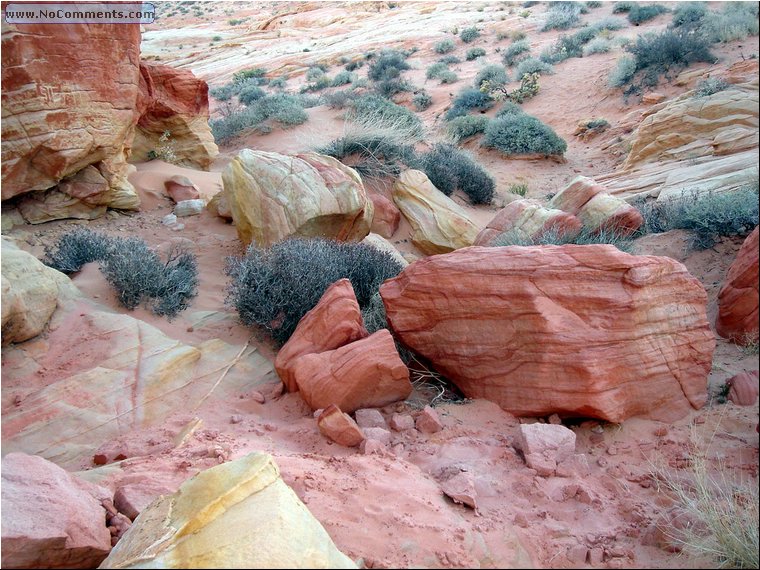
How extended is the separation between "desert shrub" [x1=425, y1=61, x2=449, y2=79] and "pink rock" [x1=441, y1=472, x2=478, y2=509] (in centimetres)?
2081

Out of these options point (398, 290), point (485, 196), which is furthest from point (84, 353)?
point (485, 196)

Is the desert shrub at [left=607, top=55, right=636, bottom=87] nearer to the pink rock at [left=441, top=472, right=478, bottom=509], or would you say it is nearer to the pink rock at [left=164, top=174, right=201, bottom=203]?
the pink rock at [left=164, top=174, right=201, bottom=203]

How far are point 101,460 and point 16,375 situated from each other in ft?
3.53

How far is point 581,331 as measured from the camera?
370cm

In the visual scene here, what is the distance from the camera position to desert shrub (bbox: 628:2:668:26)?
19.7 metres

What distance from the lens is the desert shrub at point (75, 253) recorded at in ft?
17.9

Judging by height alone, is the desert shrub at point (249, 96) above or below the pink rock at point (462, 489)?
below

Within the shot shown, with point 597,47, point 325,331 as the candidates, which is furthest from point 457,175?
point 597,47

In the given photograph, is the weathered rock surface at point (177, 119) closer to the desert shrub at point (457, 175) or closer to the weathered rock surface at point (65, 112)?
the weathered rock surface at point (65, 112)

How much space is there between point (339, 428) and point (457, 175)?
7579mm

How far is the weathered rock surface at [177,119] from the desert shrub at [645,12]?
54.8 feet

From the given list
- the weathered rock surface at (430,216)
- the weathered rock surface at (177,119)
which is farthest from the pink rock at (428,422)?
the weathered rock surface at (177,119)

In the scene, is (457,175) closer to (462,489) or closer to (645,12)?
(462,489)

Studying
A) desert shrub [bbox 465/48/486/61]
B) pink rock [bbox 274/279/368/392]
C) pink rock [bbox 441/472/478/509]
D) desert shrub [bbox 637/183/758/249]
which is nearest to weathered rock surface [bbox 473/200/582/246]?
desert shrub [bbox 637/183/758/249]
